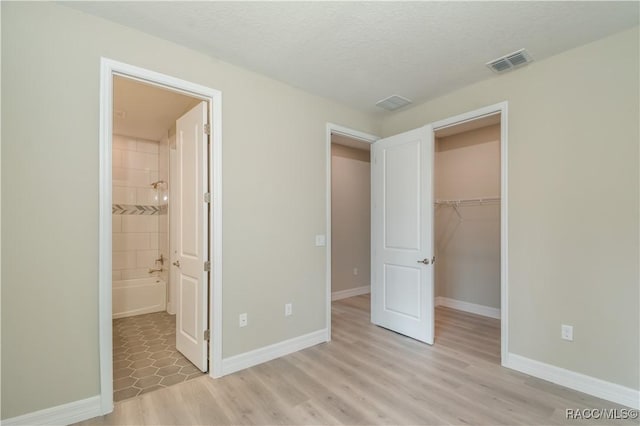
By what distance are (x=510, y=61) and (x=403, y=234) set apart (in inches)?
74.5

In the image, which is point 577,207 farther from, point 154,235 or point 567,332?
point 154,235

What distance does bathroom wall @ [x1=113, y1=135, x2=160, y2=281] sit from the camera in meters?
4.62

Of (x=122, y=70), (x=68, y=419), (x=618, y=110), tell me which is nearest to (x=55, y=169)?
→ (x=122, y=70)

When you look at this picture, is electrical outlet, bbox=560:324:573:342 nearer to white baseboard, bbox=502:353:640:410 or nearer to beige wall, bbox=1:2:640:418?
beige wall, bbox=1:2:640:418

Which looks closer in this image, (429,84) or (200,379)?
(200,379)

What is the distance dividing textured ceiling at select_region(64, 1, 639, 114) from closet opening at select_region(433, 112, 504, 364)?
5.36 feet

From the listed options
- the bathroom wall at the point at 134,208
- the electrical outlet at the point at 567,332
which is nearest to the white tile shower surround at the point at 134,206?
the bathroom wall at the point at 134,208

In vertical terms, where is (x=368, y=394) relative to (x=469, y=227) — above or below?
below

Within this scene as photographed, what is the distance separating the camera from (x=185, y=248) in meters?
2.88

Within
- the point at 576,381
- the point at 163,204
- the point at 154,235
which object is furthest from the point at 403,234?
the point at 154,235

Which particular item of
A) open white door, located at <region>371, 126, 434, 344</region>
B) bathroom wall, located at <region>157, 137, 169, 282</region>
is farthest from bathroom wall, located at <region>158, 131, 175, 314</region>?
open white door, located at <region>371, 126, 434, 344</region>

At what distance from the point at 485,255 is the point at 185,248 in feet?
12.9

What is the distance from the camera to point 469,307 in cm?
450

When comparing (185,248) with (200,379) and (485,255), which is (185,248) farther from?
(485,255)
